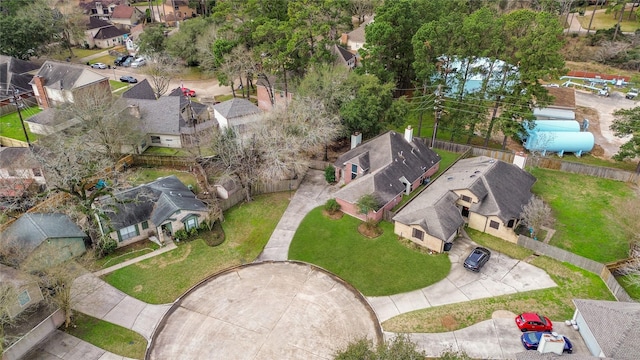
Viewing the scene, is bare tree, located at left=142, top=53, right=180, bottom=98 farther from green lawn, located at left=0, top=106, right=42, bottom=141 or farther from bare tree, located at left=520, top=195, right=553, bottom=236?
bare tree, located at left=520, top=195, right=553, bottom=236

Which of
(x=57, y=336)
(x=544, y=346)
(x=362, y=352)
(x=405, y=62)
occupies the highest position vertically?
(x=405, y=62)

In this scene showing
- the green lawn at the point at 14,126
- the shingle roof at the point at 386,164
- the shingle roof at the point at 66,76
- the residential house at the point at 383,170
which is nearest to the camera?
the residential house at the point at 383,170

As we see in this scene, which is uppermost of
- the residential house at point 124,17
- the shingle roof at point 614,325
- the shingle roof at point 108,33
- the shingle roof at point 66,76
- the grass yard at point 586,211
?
the residential house at point 124,17

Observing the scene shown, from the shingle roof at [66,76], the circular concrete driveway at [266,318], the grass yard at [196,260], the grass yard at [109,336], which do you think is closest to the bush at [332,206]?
the grass yard at [196,260]

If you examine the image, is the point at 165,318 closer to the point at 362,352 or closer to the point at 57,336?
the point at 57,336

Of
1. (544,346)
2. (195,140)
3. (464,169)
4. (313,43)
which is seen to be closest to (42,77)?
(195,140)

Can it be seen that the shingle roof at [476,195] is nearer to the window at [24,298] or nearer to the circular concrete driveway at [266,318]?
the circular concrete driveway at [266,318]

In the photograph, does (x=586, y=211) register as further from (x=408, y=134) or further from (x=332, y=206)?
(x=332, y=206)
